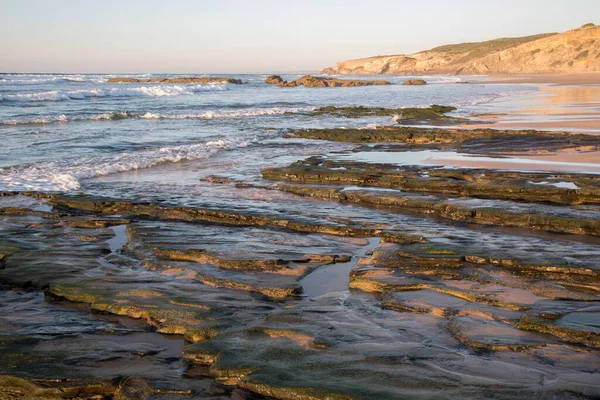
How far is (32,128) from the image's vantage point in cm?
2288

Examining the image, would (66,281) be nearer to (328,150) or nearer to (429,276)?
(429,276)

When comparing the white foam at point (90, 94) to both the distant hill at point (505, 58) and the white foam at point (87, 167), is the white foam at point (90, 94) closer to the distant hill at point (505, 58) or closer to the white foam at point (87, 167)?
the white foam at point (87, 167)

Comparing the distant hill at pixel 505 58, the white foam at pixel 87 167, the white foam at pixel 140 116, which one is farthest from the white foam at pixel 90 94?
the distant hill at pixel 505 58

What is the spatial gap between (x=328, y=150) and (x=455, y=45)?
137 metres

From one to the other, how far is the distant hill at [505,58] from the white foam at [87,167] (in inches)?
2946

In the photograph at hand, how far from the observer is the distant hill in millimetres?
80875

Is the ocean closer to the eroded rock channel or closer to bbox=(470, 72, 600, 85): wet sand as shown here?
the eroded rock channel

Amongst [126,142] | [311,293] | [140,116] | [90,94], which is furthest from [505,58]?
[311,293]

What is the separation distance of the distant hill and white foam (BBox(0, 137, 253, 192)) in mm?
74816

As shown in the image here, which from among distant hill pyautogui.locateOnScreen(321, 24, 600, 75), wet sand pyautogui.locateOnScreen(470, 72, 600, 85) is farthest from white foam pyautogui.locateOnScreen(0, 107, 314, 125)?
distant hill pyautogui.locateOnScreen(321, 24, 600, 75)

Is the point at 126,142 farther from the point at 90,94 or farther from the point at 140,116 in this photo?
the point at 90,94

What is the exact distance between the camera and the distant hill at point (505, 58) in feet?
265

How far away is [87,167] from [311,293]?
961cm

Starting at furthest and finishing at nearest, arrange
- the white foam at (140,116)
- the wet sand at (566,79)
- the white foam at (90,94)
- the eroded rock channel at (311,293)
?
the wet sand at (566,79)
the white foam at (90,94)
the white foam at (140,116)
the eroded rock channel at (311,293)
